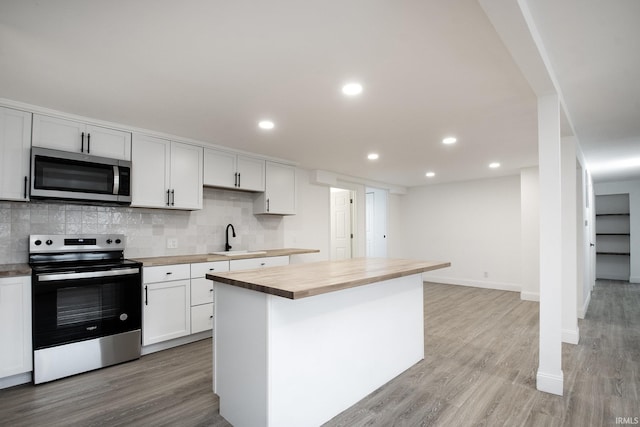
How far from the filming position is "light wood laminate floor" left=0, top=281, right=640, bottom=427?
2.07 metres

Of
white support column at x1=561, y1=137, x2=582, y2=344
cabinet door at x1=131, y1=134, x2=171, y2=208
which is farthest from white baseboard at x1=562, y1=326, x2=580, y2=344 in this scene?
cabinet door at x1=131, y1=134, x2=171, y2=208

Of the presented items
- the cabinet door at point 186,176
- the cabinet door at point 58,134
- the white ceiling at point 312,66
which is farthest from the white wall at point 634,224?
the cabinet door at point 58,134

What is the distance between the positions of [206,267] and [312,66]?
2429 millimetres

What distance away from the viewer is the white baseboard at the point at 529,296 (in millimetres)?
5375

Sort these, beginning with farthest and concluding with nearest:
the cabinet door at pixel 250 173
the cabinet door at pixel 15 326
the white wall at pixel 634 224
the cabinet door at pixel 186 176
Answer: the white wall at pixel 634 224
the cabinet door at pixel 250 173
the cabinet door at pixel 186 176
the cabinet door at pixel 15 326

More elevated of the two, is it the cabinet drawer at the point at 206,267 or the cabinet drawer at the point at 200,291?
the cabinet drawer at the point at 206,267

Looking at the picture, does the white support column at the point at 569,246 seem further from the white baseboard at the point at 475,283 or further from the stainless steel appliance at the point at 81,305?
the stainless steel appliance at the point at 81,305

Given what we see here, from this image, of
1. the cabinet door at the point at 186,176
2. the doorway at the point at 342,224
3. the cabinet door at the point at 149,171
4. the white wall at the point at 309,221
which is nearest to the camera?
the cabinet door at the point at 149,171

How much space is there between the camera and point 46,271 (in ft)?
8.40

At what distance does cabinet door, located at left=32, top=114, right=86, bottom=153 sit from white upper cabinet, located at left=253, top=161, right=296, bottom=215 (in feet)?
6.94

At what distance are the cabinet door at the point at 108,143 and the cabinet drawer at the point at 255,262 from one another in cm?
156

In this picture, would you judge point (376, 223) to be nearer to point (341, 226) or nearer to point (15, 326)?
point (341, 226)

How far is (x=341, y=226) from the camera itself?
272 inches

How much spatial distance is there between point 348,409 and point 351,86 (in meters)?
2.23
